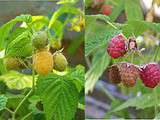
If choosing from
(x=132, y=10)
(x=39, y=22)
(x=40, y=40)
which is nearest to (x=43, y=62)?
(x=40, y=40)

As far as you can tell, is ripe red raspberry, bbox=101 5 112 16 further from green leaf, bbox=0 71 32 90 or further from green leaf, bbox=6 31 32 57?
green leaf, bbox=6 31 32 57

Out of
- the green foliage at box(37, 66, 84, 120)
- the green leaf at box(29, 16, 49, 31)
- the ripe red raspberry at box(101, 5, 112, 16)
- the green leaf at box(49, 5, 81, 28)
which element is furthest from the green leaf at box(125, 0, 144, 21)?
the green foliage at box(37, 66, 84, 120)

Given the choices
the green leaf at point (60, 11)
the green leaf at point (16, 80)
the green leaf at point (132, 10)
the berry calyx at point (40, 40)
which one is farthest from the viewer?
the green leaf at point (132, 10)

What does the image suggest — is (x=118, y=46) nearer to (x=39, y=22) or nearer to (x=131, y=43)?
(x=131, y=43)

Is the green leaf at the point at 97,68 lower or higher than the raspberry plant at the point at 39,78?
lower

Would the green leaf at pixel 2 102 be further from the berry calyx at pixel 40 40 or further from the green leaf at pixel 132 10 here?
the green leaf at pixel 132 10

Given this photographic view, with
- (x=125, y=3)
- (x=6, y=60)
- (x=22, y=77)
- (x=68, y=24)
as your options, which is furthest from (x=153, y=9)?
(x=6, y=60)

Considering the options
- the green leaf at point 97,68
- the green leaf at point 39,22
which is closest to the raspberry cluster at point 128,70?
the green leaf at point 39,22
